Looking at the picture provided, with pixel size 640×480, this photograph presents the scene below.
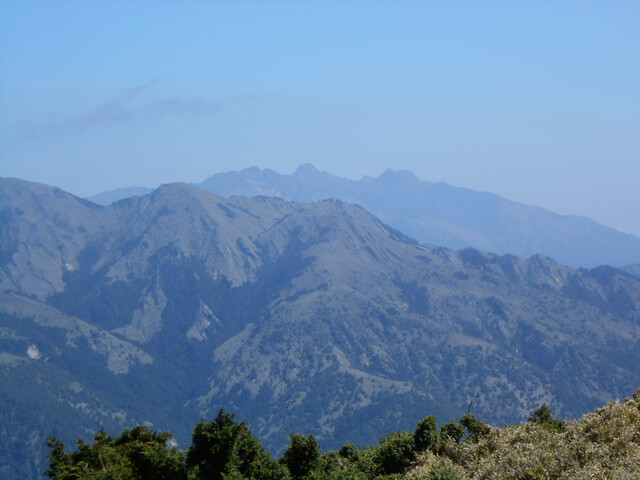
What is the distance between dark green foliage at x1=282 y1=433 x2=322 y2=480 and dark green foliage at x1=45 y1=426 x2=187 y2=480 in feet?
39.0

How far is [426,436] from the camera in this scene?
69375 millimetres

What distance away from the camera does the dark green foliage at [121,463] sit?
60344 millimetres

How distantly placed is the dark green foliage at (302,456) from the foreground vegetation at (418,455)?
11 cm

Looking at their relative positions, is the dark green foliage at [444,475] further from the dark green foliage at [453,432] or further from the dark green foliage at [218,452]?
the dark green foliage at [453,432]

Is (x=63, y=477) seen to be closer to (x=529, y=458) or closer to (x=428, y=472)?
(x=428, y=472)

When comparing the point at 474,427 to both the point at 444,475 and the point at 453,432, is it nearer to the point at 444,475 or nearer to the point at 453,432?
the point at 453,432

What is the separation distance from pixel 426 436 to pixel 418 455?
9.43 m

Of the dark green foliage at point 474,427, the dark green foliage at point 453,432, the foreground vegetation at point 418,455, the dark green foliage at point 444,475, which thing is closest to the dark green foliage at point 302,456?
the foreground vegetation at point 418,455

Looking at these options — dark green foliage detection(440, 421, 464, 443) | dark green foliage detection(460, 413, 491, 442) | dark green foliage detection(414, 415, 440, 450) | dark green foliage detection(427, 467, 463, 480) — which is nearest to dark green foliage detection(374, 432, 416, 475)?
dark green foliage detection(414, 415, 440, 450)

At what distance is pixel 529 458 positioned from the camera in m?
43.6

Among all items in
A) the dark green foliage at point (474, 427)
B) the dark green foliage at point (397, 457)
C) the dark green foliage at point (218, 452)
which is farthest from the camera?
the dark green foliage at point (397, 457)

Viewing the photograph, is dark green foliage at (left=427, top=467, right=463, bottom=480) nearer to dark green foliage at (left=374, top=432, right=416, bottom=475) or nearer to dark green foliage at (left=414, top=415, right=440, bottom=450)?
dark green foliage at (left=414, top=415, right=440, bottom=450)

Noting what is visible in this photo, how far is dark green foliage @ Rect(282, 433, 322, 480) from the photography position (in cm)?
6538

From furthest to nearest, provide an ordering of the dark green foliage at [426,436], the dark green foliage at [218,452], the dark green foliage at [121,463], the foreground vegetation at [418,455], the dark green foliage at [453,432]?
1. the dark green foliage at [453,432]
2. the dark green foliage at [426,436]
3. the dark green foliage at [121,463]
4. the dark green foliage at [218,452]
5. the foreground vegetation at [418,455]
